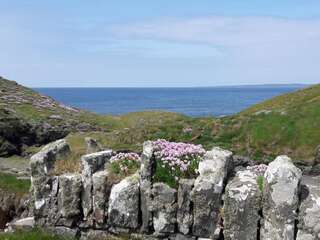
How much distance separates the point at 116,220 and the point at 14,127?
48438mm

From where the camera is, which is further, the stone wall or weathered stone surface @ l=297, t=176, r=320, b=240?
the stone wall

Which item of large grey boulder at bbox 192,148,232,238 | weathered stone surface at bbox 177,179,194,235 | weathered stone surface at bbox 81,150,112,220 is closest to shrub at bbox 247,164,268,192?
large grey boulder at bbox 192,148,232,238

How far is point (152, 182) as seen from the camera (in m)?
16.0

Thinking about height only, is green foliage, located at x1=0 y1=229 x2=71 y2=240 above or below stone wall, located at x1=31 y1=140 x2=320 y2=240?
below

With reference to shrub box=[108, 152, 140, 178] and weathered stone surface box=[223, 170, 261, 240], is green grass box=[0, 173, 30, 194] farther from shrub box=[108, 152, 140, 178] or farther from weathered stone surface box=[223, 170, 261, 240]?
weathered stone surface box=[223, 170, 261, 240]

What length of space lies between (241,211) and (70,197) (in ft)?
18.3

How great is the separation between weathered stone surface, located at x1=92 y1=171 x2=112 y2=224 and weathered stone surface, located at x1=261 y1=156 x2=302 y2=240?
4.87m

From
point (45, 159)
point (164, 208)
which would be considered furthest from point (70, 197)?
point (164, 208)

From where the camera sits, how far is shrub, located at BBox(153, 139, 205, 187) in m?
16.0

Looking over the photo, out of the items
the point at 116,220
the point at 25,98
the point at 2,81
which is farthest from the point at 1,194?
the point at 2,81

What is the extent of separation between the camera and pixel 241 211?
14.4 metres

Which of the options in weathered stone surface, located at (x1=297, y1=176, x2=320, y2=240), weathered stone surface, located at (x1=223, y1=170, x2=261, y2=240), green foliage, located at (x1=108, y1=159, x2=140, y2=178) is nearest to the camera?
weathered stone surface, located at (x1=297, y1=176, x2=320, y2=240)

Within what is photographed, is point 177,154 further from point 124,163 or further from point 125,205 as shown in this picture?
point 125,205

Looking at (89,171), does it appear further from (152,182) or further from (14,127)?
(14,127)
